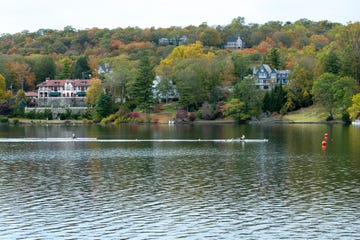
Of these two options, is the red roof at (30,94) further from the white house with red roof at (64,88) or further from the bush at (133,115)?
the bush at (133,115)

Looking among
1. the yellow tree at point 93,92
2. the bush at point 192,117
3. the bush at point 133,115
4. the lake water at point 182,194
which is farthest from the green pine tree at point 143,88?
the lake water at point 182,194

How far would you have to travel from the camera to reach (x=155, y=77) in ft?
486

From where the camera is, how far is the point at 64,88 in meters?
162

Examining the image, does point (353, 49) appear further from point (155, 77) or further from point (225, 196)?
point (225, 196)

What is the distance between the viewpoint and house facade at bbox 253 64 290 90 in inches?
6058

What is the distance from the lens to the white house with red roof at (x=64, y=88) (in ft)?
527

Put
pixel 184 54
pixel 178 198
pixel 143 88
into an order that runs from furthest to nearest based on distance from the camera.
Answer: pixel 184 54
pixel 143 88
pixel 178 198

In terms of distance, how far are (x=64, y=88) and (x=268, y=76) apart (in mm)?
50245

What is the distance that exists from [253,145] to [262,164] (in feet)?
63.0

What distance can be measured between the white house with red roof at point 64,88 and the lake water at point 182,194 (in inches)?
3607

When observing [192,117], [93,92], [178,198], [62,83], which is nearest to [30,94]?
[62,83]

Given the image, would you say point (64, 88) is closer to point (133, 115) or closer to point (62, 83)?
point (62, 83)

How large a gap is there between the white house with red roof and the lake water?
3607 inches

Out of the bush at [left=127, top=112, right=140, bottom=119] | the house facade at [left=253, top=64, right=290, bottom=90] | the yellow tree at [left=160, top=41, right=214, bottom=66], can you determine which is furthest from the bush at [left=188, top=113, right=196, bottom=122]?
the yellow tree at [left=160, top=41, right=214, bottom=66]
